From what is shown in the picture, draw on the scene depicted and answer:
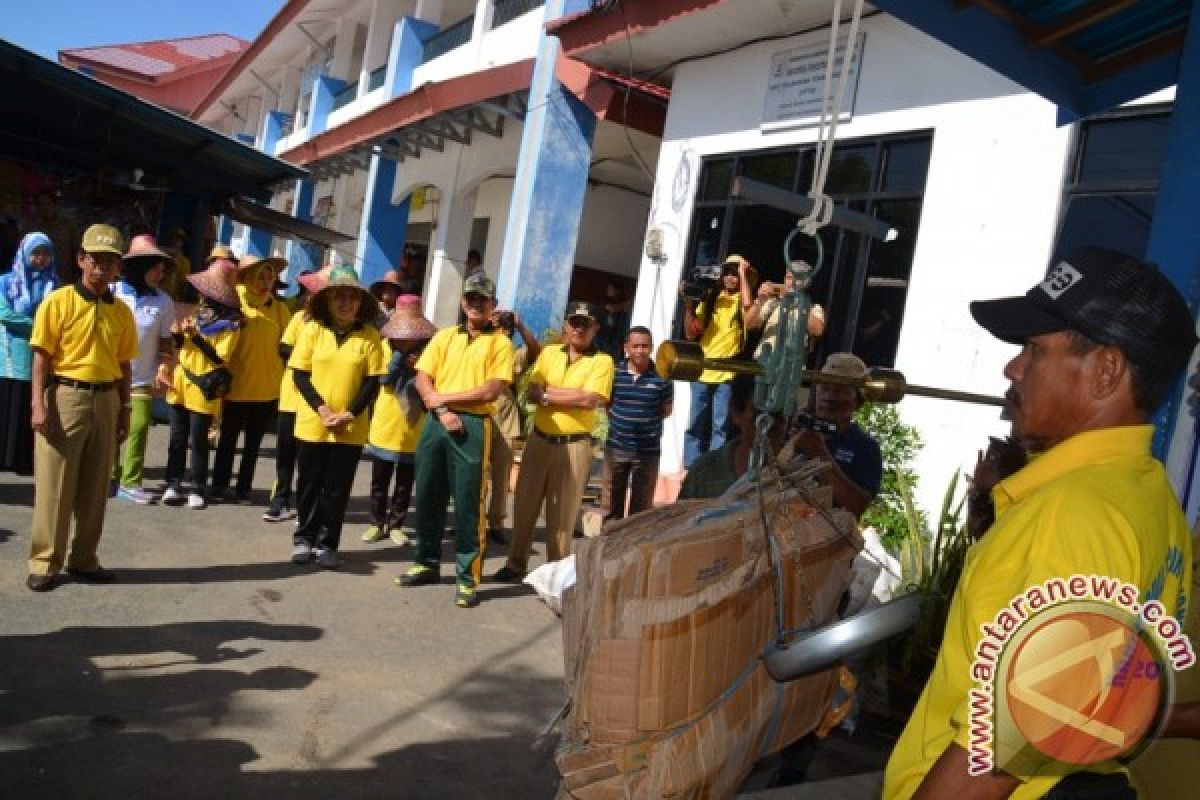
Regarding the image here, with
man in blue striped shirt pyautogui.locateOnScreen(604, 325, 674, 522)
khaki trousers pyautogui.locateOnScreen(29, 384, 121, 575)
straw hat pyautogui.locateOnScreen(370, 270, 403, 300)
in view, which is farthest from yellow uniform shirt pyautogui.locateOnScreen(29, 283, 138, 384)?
straw hat pyautogui.locateOnScreen(370, 270, 403, 300)

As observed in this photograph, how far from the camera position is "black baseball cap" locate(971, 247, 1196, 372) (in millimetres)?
1448

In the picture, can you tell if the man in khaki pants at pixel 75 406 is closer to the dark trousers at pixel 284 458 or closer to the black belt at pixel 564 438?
the dark trousers at pixel 284 458

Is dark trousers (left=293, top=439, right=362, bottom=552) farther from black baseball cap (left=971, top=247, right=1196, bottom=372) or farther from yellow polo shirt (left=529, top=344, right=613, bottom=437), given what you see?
black baseball cap (left=971, top=247, right=1196, bottom=372)

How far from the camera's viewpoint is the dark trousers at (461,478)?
559 centimetres

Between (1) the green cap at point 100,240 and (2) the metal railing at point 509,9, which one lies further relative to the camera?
(2) the metal railing at point 509,9

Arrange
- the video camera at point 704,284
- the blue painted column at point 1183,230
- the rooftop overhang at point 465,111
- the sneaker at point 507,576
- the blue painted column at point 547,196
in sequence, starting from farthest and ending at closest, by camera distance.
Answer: the blue painted column at point 547,196, the rooftop overhang at point 465,111, the video camera at point 704,284, the sneaker at point 507,576, the blue painted column at point 1183,230

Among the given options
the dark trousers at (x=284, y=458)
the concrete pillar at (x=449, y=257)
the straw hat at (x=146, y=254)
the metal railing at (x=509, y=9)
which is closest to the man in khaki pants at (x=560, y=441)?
the dark trousers at (x=284, y=458)

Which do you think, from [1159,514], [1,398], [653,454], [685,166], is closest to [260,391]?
[1,398]

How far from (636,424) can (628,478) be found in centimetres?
48

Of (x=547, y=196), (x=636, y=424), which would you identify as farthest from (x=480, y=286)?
(x=547, y=196)

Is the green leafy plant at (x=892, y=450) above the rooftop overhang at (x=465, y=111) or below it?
below

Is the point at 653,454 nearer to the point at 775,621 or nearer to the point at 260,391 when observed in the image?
the point at 260,391

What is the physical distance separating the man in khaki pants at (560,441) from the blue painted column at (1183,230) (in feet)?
11.9

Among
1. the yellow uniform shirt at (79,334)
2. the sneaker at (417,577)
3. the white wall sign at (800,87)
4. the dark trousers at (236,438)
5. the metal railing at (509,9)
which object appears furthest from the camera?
the metal railing at (509,9)
